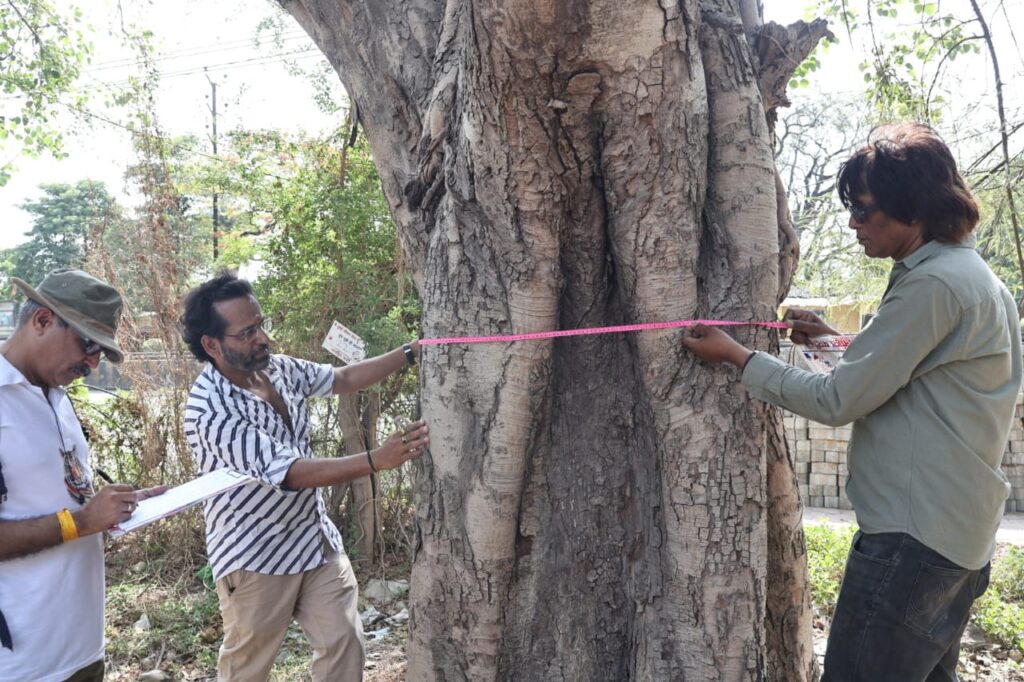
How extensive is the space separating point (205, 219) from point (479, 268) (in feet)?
66.4

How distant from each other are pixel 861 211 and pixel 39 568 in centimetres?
264

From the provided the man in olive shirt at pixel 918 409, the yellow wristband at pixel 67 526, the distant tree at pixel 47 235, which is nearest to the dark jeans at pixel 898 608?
the man in olive shirt at pixel 918 409

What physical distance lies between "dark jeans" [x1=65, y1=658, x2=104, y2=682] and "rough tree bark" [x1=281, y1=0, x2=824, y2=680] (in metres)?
1.01

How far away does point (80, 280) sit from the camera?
2.62 meters

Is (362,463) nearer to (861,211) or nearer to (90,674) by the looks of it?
(90,674)

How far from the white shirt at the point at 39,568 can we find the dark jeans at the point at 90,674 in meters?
0.03

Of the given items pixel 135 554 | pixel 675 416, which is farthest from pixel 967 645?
pixel 135 554

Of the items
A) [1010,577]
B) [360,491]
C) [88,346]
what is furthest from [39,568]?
[1010,577]

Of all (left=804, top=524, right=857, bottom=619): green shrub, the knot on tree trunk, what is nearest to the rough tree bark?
the knot on tree trunk

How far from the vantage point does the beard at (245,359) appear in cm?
314

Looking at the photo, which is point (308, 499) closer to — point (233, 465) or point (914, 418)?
point (233, 465)

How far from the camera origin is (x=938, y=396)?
2.23m

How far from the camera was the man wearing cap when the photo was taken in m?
2.40

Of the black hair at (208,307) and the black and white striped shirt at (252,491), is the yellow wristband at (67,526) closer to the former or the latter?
the black and white striped shirt at (252,491)
